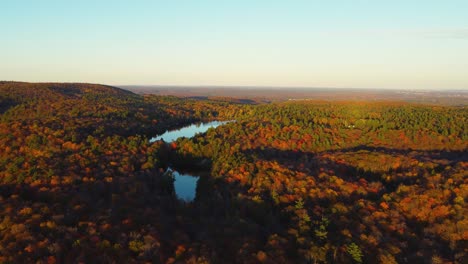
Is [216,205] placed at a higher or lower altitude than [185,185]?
higher

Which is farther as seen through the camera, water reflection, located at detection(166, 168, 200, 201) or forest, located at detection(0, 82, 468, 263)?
water reflection, located at detection(166, 168, 200, 201)

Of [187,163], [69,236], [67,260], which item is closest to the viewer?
[67,260]

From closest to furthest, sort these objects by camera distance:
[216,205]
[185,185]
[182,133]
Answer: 1. [216,205]
2. [185,185]
3. [182,133]

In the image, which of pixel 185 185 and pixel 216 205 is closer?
pixel 216 205

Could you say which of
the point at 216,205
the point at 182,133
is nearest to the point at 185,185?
the point at 216,205

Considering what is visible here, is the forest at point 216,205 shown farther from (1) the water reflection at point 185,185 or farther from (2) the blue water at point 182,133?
(2) the blue water at point 182,133

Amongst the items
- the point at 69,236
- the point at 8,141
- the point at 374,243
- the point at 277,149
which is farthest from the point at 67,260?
the point at 277,149

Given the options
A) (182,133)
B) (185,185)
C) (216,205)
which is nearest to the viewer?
(216,205)

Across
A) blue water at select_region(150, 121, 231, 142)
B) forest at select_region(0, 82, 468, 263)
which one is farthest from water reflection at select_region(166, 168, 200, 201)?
blue water at select_region(150, 121, 231, 142)

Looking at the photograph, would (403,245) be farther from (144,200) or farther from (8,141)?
(8,141)

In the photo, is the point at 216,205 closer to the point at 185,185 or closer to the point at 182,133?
the point at 185,185

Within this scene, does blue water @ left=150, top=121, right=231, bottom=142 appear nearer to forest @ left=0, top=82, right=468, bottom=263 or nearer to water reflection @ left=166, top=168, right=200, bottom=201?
forest @ left=0, top=82, right=468, bottom=263
